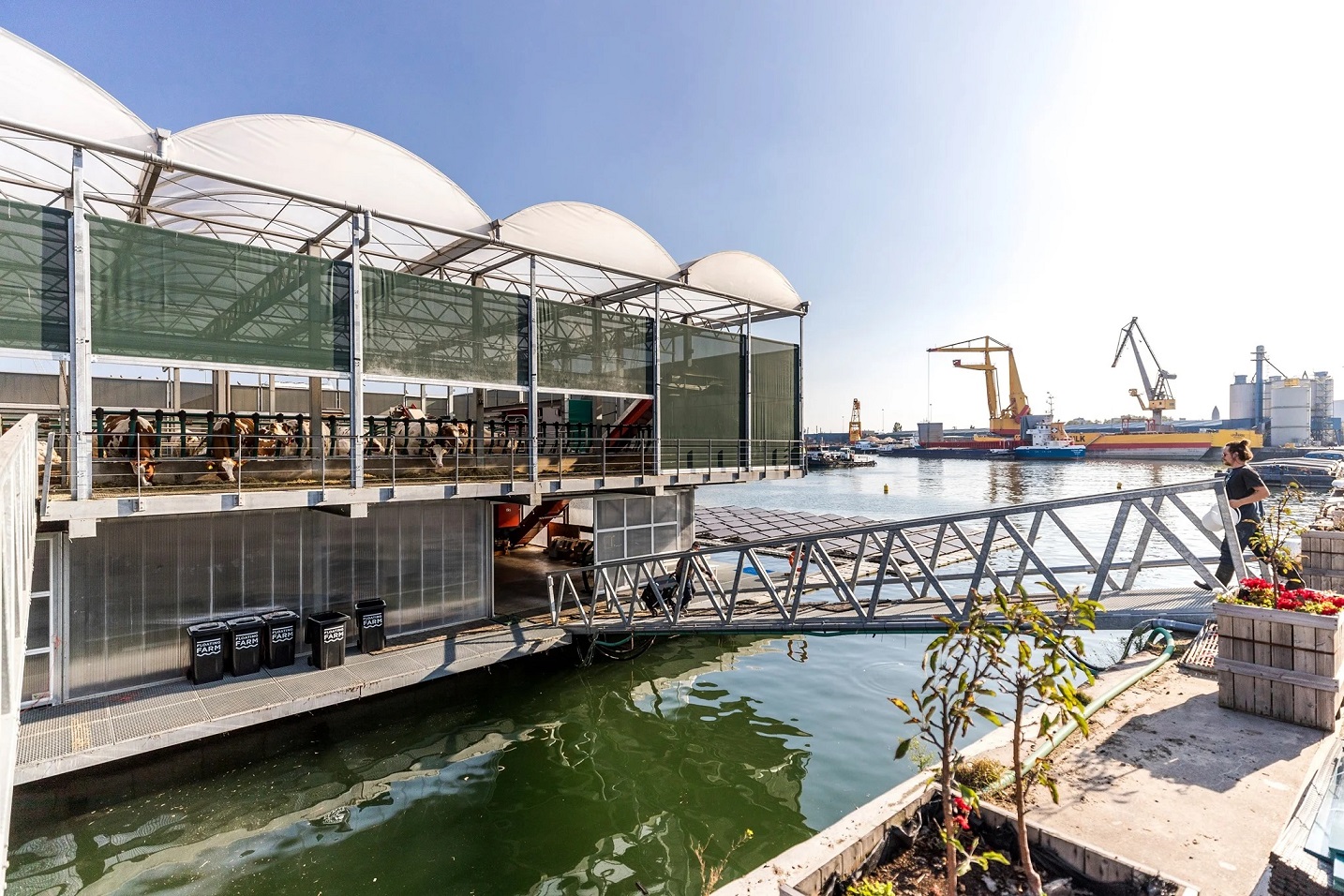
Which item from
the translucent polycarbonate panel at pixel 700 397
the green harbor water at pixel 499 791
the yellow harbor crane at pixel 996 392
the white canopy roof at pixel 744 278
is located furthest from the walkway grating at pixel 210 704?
the yellow harbor crane at pixel 996 392

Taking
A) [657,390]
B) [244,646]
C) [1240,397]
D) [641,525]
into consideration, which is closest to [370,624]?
[244,646]

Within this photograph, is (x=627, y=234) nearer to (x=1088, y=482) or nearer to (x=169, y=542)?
(x=169, y=542)

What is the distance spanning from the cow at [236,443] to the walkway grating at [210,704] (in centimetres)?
344

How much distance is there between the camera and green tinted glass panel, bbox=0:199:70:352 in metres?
8.59

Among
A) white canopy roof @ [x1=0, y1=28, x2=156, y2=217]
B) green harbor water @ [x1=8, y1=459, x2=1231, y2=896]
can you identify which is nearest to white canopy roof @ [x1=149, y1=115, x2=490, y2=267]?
white canopy roof @ [x1=0, y1=28, x2=156, y2=217]

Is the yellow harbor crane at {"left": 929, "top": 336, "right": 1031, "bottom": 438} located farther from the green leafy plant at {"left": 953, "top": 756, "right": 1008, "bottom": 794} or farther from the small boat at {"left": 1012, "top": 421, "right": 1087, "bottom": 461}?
the green leafy plant at {"left": 953, "top": 756, "right": 1008, "bottom": 794}

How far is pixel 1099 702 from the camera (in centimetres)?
594

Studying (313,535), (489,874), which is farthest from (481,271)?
(489,874)

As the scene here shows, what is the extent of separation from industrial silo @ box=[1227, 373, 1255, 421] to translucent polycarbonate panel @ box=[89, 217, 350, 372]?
149 metres

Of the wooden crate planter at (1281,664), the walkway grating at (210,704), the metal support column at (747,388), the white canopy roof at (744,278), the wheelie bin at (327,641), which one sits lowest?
the walkway grating at (210,704)

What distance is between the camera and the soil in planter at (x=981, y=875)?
3598mm

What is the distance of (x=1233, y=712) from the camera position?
19.1 ft

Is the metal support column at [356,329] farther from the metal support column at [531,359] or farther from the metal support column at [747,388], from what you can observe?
the metal support column at [747,388]

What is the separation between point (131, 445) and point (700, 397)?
1192cm
